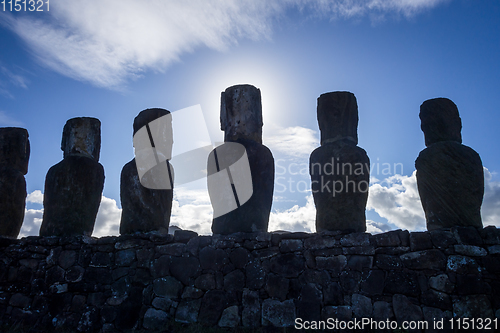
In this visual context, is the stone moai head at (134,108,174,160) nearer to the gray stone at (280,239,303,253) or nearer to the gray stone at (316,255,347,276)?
the gray stone at (280,239,303,253)

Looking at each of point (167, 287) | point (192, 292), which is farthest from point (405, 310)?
point (167, 287)

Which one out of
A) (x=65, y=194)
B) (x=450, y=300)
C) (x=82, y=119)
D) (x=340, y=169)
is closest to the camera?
(x=450, y=300)

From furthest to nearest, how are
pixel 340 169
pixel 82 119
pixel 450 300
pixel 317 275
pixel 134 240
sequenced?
pixel 82 119, pixel 134 240, pixel 340 169, pixel 317 275, pixel 450 300

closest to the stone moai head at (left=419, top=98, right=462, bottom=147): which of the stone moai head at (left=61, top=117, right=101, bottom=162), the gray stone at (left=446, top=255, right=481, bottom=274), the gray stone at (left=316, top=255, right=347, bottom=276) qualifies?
the gray stone at (left=446, top=255, right=481, bottom=274)

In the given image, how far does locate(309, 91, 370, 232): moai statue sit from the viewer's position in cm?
590

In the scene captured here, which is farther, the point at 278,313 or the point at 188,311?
the point at 188,311

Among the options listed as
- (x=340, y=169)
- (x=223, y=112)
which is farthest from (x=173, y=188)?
(x=340, y=169)

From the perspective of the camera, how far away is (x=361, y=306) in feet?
17.6

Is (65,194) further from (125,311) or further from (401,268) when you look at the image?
(401,268)

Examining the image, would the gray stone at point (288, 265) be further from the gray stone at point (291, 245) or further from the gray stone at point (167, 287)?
the gray stone at point (167, 287)

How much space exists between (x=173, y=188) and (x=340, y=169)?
2871 millimetres

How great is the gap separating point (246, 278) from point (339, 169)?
210cm

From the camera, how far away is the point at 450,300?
5.10 metres

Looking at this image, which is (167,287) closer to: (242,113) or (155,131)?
(155,131)
